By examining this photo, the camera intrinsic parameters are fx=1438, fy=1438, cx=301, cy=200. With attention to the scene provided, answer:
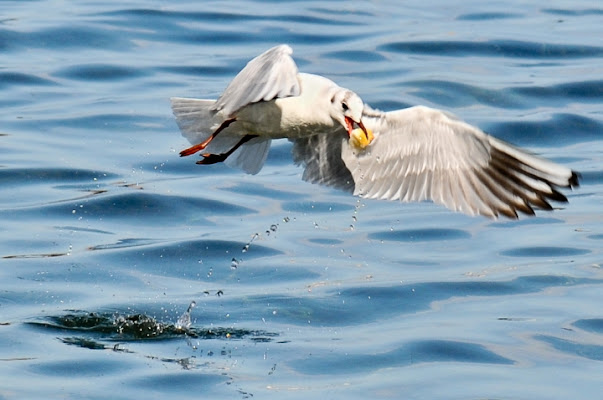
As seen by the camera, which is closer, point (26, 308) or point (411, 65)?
point (26, 308)

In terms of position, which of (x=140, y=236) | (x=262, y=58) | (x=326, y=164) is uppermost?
(x=262, y=58)

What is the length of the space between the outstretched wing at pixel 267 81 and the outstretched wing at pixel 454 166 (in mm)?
870

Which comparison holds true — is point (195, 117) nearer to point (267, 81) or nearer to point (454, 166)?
point (267, 81)

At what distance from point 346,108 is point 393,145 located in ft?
1.84

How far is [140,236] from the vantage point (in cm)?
1154

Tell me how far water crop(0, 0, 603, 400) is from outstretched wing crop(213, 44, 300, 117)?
166cm

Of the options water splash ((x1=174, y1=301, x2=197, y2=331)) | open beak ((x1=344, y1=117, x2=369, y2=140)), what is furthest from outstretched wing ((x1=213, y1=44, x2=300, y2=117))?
water splash ((x1=174, y1=301, x2=197, y2=331))

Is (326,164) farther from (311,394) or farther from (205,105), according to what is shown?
(311,394)

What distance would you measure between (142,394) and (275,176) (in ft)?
18.2

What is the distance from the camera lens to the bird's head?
8.05 metres

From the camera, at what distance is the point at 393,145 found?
8.53 meters

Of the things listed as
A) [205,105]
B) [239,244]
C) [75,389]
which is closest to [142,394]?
[75,389]

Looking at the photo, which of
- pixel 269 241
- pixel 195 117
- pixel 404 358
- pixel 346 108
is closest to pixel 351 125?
pixel 346 108

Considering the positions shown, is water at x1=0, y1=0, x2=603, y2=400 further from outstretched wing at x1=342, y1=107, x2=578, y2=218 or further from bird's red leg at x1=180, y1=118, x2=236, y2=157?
bird's red leg at x1=180, y1=118, x2=236, y2=157
